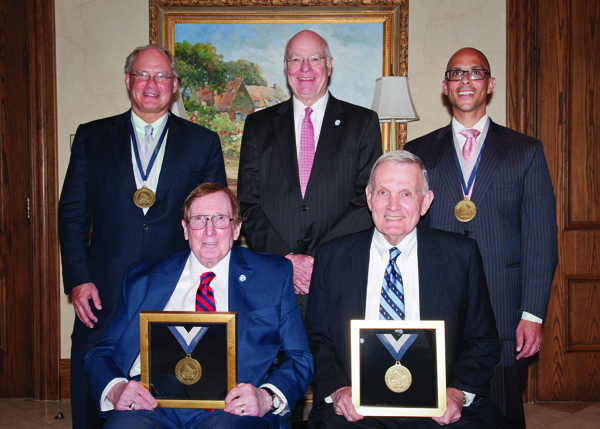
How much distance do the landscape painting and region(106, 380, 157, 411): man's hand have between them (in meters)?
2.68

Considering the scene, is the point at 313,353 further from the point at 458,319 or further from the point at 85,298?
the point at 85,298

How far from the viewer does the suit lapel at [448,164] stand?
2546 mm

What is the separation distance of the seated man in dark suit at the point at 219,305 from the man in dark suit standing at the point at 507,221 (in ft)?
3.22

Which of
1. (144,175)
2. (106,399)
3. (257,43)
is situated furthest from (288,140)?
(257,43)

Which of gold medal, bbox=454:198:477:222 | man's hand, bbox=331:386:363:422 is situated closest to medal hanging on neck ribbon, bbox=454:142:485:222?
gold medal, bbox=454:198:477:222

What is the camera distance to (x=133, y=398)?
71.4 inches

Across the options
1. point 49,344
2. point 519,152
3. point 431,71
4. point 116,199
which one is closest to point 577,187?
point 431,71

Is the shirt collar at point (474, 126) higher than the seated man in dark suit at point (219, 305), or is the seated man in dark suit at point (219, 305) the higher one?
the shirt collar at point (474, 126)

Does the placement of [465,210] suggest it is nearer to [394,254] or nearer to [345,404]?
[394,254]

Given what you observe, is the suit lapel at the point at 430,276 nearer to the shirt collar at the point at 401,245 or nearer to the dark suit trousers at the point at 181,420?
the shirt collar at the point at 401,245

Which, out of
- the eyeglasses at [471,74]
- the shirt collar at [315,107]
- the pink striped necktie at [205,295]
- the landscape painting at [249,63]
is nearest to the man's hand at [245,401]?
the pink striped necktie at [205,295]

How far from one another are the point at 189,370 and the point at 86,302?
102cm

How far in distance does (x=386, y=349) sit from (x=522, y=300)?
3.44 ft

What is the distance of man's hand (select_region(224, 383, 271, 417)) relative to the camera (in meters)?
1.79
